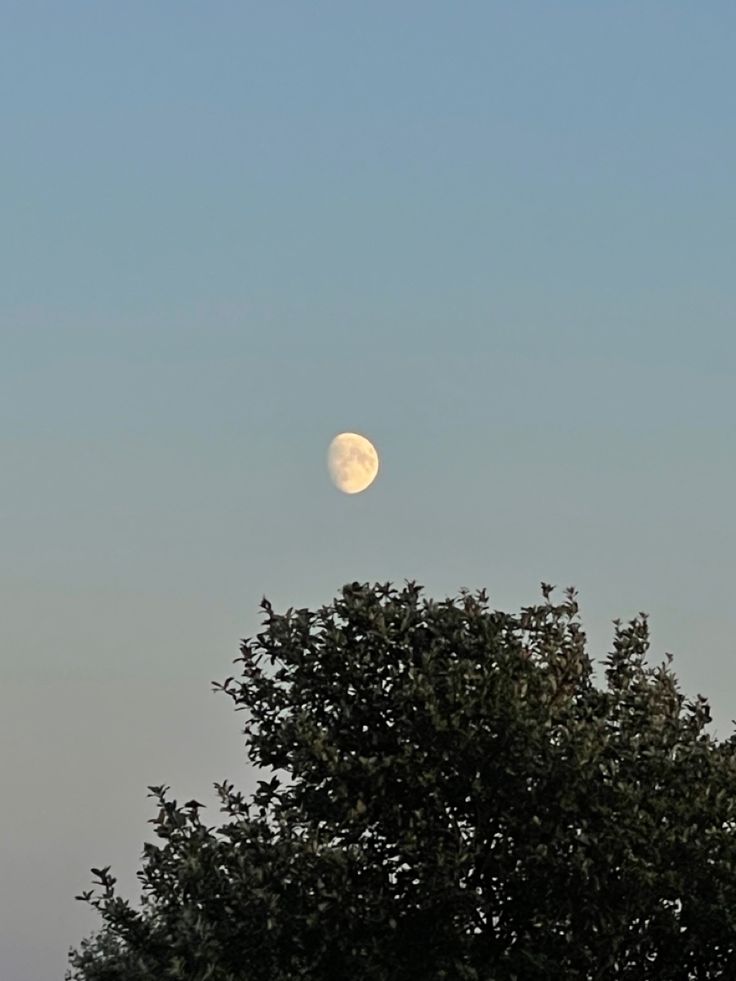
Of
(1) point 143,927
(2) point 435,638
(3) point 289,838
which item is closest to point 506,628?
(2) point 435,638

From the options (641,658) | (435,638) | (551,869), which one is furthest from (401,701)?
(641,658)

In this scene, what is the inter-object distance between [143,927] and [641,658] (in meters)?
12.3

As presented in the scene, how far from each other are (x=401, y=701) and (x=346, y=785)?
1969mm

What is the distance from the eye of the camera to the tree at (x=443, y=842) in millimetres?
33562

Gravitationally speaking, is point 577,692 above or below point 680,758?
above

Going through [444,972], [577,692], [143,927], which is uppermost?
[577,692]

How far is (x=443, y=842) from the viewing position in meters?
33.7

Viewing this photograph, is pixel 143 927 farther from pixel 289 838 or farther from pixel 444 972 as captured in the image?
pixel 444 972

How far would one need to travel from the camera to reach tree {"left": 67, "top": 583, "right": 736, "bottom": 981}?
110 ft

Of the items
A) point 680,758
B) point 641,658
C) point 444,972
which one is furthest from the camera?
point 641,658

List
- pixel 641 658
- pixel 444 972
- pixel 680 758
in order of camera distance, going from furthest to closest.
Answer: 1. pixel 641 658
2. pixel 680 758
3. pixel 444 972

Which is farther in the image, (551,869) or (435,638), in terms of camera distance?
(435,638)

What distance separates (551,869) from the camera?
33500mm

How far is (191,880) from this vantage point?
34812mm
